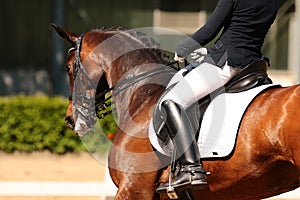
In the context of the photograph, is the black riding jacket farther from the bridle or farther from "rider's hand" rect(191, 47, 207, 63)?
the bridle

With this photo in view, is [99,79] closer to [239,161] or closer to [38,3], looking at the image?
[239,161]

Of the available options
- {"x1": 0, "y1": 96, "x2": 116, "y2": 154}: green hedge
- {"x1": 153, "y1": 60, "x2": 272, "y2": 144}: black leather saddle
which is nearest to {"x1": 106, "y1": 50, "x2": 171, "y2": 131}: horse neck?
{"x1": 153, "y1": 60, "x2": 272, "y2": 144}: black leather saddle

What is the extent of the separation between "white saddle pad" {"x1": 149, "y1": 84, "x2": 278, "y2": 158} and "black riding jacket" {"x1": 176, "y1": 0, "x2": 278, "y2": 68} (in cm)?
26

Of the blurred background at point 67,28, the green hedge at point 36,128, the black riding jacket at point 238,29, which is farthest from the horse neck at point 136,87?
the blurred background at point 67,28

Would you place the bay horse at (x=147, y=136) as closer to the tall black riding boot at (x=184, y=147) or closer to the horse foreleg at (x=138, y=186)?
the horse foreleg at (x=138, y=186)

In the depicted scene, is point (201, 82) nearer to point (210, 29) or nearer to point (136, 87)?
point (210, 29)

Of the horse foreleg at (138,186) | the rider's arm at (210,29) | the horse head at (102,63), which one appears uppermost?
the rider's arm at (210,29)

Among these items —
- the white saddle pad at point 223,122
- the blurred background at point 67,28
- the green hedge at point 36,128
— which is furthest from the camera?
the blurred background at point 67,28

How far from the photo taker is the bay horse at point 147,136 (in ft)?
15.8

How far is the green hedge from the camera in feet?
43.2

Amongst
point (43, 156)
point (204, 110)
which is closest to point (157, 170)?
point (204, 110)

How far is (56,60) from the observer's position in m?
18.3

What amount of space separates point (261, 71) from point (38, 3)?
46.1 feet

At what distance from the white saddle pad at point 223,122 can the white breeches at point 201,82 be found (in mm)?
109
